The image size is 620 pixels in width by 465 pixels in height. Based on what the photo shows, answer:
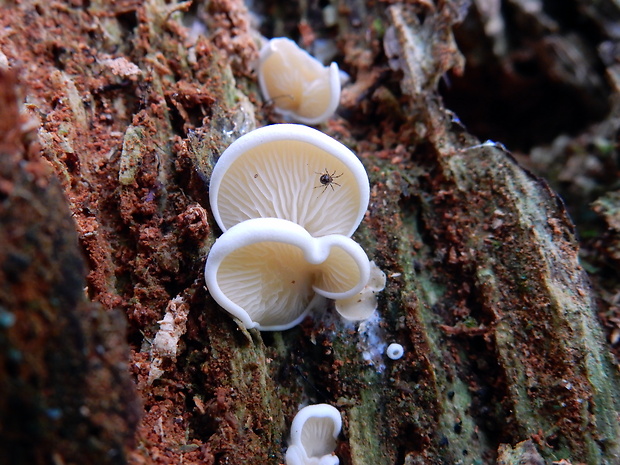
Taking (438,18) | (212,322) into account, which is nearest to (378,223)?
(212,322)

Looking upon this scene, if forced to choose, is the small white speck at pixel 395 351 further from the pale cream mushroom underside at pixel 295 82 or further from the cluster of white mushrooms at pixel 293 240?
the pale cream mushroom underside at pixel 295 82

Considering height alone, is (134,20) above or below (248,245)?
above

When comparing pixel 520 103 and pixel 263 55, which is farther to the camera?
pixel 520 103

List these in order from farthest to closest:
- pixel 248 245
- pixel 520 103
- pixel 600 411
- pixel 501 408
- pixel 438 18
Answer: pixel 520 103, pixel 438 18, pixel 501 408, pixel 600 411, pixel 248 245

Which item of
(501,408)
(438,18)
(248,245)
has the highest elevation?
(438,18)

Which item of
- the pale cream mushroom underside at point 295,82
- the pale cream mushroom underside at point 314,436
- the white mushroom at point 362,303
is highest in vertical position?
the pale cream mushroom underside at point 295,82

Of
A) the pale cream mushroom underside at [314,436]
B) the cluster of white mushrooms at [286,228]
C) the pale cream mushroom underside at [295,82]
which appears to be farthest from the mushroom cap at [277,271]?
the pale cream mushroom underside at [295,82]

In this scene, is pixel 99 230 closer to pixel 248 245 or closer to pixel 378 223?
pixel 248 245

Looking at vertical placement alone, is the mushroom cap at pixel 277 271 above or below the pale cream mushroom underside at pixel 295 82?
below
